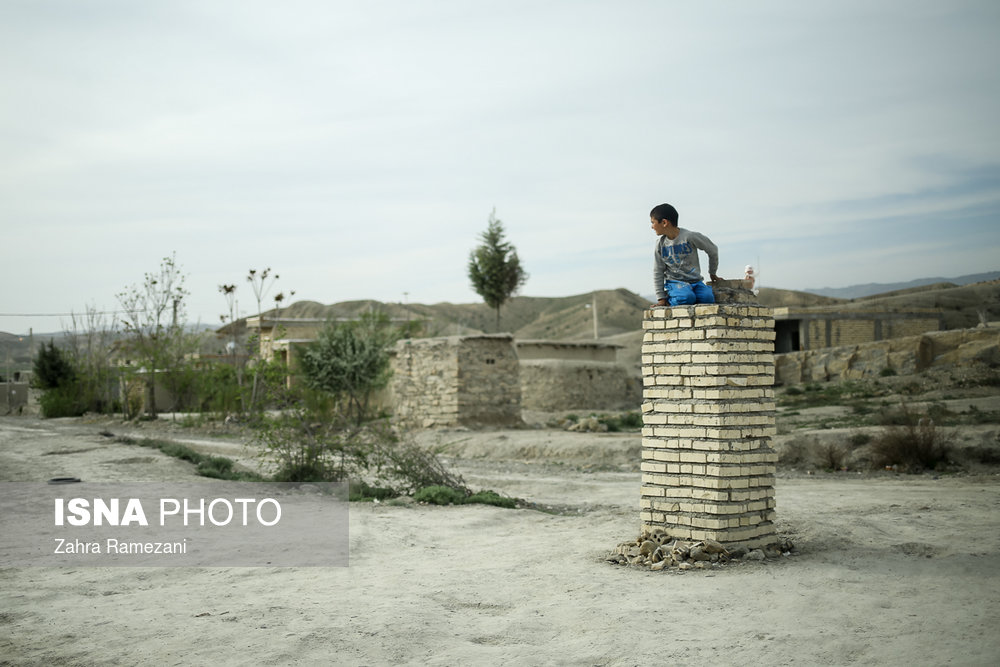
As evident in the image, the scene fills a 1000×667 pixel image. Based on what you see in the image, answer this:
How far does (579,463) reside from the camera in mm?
14492

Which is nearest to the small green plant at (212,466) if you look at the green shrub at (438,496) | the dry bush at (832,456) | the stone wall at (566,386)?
the green shrub at (438,496)

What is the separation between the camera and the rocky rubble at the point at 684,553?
5.67m

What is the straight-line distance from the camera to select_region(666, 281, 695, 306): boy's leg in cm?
593

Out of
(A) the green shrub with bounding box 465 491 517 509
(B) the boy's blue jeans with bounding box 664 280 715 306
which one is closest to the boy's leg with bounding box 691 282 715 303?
(B) the boy's blue jeans with bounding box 664 280 715 306

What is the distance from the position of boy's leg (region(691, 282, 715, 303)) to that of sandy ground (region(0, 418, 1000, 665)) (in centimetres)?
195

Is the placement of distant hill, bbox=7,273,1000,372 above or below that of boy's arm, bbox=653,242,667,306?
above

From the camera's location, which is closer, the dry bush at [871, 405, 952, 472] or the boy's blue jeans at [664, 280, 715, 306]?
the boy's blue jeans at [664, 280, 715, 306]

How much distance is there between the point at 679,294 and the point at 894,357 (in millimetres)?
16932

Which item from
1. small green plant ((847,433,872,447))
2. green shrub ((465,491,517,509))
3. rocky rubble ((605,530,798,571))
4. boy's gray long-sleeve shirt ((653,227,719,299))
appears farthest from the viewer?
small green plant ((847,433,872,447))

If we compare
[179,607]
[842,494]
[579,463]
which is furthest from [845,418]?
[179,607]

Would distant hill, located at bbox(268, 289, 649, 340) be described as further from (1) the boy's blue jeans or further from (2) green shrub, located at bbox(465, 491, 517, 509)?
(1) the boy's blue jeans

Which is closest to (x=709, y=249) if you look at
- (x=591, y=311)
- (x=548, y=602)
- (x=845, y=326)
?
(x=548, y=602)

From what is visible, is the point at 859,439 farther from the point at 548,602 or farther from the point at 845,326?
the point at 845,326

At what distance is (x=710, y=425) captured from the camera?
225 inches
